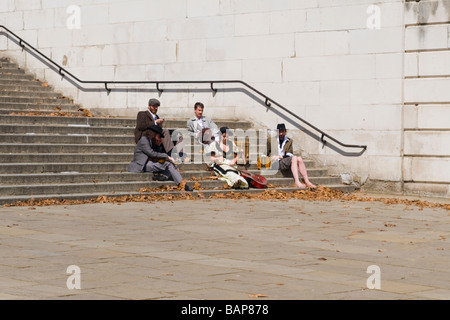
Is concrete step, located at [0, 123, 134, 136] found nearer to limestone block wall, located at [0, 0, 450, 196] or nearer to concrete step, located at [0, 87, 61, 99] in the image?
limestone block wall, located at [0, 0, 450, 196]

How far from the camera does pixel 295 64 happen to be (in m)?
20.7

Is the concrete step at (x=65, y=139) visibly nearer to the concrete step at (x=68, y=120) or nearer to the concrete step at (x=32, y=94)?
the concrete step at (x=68, y=120)

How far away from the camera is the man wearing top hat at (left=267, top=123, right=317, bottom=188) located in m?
19.0

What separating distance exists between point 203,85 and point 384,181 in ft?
18.7

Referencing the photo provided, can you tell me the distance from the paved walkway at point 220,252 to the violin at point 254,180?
271 cm

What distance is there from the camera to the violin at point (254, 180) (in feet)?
59.6

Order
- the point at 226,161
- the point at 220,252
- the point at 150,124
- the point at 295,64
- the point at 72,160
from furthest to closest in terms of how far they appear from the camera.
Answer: the point at 295,64, the point at 226,161, the point at 150,124, the point at 72,160, the point at 220,252

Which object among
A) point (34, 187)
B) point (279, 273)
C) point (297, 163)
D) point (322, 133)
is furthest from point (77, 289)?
point (322, 133)

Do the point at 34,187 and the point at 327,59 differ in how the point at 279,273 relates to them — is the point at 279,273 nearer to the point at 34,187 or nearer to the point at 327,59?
the point at 34,187

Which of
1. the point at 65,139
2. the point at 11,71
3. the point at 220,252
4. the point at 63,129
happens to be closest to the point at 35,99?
the point at 11,71

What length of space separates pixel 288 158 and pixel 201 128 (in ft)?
7.02

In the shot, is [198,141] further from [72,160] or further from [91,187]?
[91,187]

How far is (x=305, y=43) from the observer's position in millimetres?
20578

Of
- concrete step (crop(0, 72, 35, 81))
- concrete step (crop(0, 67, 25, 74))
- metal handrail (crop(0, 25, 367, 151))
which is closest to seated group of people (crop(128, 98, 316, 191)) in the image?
metal handrail (crop(0, 25, 367, 151))
